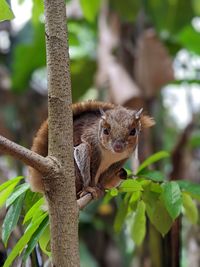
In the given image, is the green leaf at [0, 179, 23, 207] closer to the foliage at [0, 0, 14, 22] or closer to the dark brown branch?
the dark brown branch

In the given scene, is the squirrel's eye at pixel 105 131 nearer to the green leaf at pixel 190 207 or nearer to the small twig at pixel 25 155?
the green leaf at pixel 190 207

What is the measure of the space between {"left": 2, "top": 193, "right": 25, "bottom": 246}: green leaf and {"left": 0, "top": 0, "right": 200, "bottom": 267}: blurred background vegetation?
94cm

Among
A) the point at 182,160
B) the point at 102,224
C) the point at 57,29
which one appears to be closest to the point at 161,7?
the point at 182,160

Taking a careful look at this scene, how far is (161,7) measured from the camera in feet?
9.82

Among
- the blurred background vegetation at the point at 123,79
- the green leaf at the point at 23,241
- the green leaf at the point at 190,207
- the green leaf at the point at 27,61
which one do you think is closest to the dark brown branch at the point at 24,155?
the green leaf at the point at 23,241

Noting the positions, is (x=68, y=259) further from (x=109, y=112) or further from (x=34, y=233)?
(x=109, y=112)

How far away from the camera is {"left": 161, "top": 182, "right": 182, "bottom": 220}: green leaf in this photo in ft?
3.29

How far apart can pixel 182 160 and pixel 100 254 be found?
1098mm

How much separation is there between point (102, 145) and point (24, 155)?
1.56ft

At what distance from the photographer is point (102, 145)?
4.20 feet

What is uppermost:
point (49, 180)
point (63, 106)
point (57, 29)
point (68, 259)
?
point (57, 29)

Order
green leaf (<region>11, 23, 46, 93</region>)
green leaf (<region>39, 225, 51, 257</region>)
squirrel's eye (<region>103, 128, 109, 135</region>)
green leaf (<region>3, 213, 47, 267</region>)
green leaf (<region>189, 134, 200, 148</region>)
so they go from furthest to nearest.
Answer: green leaf (<region>11, 23, 46, 93</region>) < green leaf (<region>189, 134, 200, 148</region>) < squirrel's eye (<region>103, 128, 109, 135</region>) < green leaf (<region>39, 225, 51, 257</region>) < green leaf (<region>3, 213, 47, 267</region>)

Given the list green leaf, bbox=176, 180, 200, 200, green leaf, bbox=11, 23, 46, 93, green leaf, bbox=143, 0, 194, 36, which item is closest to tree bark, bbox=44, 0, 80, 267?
green leaf, bbox=176, 180, 200, 200

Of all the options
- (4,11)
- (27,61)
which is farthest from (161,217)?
(27,61)
